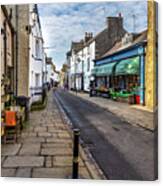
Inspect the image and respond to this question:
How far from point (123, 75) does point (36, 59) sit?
3.20 feet

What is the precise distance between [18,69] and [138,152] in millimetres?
1739

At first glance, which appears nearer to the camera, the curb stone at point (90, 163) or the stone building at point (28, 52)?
the curb stone at point (90, 163)

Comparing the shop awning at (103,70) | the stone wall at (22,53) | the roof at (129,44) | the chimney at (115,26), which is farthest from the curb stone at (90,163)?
the chimney at (115,26)

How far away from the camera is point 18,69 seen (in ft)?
14.8

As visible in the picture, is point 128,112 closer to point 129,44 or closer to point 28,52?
point 129,44

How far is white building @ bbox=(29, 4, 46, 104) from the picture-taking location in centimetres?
407

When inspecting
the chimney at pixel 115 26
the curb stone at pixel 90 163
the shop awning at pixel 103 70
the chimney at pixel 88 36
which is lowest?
the curb stone at pixel 90 163

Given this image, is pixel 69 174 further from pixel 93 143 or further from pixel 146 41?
pixel 146 41

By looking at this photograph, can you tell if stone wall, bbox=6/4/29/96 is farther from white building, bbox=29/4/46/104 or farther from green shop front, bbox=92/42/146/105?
green shop front, bbox=92/42/146/105

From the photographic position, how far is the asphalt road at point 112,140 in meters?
3.44

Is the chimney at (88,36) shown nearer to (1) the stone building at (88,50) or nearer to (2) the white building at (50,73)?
(1) the stone building at (88,50)

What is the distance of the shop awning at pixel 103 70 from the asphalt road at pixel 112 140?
1.07 feet

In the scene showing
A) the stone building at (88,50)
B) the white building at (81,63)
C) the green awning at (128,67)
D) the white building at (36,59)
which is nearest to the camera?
the green awning at (128,67)

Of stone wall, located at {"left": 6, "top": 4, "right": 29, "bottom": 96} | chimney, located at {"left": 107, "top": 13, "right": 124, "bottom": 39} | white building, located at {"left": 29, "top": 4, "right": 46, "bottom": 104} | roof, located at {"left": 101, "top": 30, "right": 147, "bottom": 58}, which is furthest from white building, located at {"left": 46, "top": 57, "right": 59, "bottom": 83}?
chimney, located at {"left": 107, "top": 13, "right": 124, "bottom": 39}
